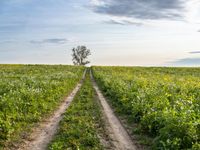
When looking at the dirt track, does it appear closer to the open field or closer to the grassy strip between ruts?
the open field

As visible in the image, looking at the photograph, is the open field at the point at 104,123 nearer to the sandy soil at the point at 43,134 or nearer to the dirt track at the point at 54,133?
the dirt track at the point at 54,133

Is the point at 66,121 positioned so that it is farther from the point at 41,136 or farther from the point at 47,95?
the point at 47,95

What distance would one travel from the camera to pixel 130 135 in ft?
47.9

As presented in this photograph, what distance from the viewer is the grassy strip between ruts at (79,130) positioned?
1270 centimetres

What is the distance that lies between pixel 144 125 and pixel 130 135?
0.92 metres

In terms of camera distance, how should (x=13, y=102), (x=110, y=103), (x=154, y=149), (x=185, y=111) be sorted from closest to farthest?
(x=154, y=149) → (x=185, y=111) → (x=13, y=102) → (x=110, y=103)

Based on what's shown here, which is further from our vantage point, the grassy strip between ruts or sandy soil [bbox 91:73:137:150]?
sandy soil [bbox 91:73:137:150]

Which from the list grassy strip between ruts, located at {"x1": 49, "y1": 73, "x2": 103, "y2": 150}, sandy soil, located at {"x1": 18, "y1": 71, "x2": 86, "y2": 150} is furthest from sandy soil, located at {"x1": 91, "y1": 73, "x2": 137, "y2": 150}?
sandy soil, located at {"x1": 18, "y1": 71, "x2": 86, "y2": 150}

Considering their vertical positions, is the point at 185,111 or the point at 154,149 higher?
the point at 185,111

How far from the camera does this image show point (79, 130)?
14.5 m

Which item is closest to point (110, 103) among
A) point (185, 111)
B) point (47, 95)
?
point (47, 95)

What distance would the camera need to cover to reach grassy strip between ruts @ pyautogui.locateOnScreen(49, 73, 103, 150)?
12695mm

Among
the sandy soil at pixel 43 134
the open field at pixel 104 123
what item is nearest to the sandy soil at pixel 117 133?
the open field at pixel 104 123

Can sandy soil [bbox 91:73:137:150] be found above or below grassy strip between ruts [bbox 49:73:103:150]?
below
